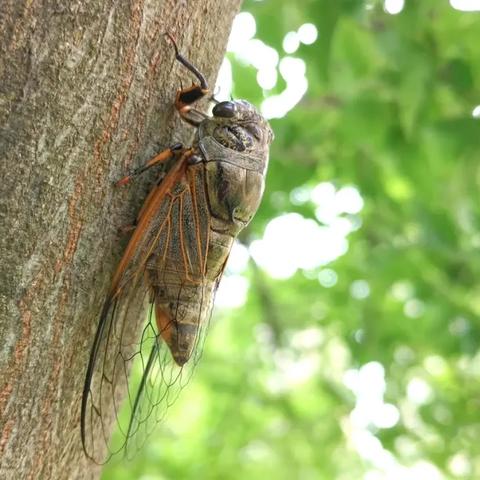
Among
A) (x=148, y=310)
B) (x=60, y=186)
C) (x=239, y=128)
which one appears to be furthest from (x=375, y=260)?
(x=60, y=186)

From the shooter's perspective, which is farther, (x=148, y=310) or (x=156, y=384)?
(x=156, y=384)

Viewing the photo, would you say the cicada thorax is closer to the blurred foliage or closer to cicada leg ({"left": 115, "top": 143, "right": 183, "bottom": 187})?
cicada leg ({"left": 115, "top": 143, "right": 183, "bottom": 187})

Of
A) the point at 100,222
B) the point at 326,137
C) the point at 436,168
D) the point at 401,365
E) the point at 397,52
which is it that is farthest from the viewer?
the point at 401,365

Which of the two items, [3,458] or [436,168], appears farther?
[436,168]

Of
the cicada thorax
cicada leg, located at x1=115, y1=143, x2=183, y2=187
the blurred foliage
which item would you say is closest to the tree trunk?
cicada leg, located at x1=115, y1=143, x2=183, y2=187

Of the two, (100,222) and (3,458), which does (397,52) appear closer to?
(100,222)

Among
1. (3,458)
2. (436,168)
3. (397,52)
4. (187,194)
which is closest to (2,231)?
(3,458)

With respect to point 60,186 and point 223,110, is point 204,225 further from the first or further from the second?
point 60,186
